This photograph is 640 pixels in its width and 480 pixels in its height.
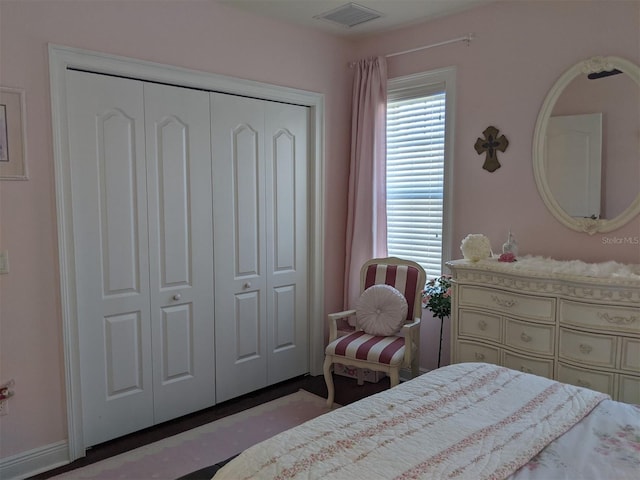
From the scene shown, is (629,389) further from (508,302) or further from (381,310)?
(381,310)

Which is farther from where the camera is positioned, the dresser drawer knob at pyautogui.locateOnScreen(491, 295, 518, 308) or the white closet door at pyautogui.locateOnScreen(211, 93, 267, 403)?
the white closet door at pyautogui.locateOnScreen(211, 93, 267, 403)

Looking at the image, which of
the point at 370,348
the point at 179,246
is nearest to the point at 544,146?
the point at 370,348

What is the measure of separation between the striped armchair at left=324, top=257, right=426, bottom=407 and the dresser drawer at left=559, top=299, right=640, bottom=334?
102cm

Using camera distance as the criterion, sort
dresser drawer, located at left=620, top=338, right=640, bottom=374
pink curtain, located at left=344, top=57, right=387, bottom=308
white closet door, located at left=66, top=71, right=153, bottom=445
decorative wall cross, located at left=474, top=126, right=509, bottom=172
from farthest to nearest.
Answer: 1. pink curtain, located at left=344, top=57, right=387, bottom=308
2. decorative wall cross, located at left=474, top=126, right=509, bottom=172
3. white closet door, located at left=66, top=71, right=153, bottom=445
4. dresser drawer, located at left=620, top=338, right=640, bottom=374

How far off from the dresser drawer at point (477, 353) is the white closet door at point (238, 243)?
145 cm

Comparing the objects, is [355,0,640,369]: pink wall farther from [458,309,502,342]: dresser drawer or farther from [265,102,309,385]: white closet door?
[265,102,309,385]: white closet door

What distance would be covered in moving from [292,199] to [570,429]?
2.59m

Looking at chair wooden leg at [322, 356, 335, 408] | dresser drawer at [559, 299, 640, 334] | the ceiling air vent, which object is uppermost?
the ceiling air vent

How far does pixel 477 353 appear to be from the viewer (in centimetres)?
295

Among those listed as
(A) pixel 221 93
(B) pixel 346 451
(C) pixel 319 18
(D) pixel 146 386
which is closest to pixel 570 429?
(B) pixel 346 451

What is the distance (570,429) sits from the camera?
160 cm

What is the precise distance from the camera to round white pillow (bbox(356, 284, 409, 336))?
3.45m

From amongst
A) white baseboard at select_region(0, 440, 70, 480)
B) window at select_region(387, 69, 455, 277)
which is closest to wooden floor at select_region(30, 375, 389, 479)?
white baseboard at select_region(0, 440, 70, 480)

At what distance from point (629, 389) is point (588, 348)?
25 centimetres
